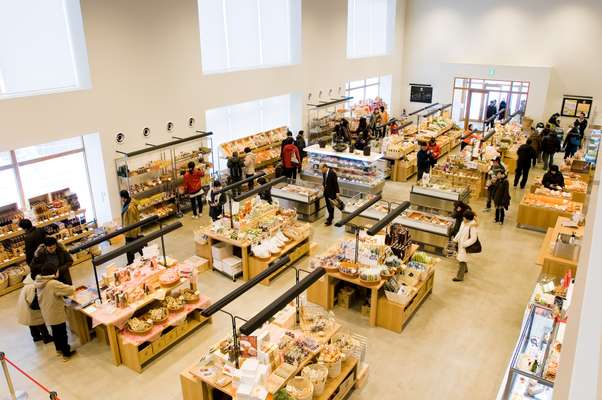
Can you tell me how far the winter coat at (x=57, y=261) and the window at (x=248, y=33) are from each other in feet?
26.0

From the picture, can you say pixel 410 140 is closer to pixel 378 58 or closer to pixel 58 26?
pixel 378 58

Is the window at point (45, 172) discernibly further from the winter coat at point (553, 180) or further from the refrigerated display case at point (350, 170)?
the winter coat at point (553, 180)

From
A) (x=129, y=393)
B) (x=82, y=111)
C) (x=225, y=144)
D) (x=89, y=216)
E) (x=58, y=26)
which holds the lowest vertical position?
(x=129, y=393)

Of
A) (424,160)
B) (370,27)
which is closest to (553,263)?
(424,160)

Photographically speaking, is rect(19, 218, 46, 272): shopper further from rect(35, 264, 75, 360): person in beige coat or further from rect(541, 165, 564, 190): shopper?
rect(541, 165, 564, 190): shopper

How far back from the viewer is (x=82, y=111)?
10.6 m

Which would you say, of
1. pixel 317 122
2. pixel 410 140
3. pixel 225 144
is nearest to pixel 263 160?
pixel 225 144

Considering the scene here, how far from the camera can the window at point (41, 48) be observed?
30.8 feet

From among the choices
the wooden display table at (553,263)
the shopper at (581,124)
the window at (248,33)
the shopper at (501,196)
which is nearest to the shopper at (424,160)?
the shopper at (501,196)

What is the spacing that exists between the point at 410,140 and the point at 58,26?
12333 millimetres

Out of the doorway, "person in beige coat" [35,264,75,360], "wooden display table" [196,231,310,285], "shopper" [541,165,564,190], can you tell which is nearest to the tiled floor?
"wooden display table" [196,231,310,285]

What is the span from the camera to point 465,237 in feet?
30.5

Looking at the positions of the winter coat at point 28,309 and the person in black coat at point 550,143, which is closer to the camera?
the winter coat at point 28,309

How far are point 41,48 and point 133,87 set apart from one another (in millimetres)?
2190
